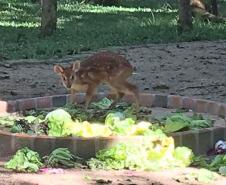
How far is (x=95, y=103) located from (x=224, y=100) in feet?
5.87

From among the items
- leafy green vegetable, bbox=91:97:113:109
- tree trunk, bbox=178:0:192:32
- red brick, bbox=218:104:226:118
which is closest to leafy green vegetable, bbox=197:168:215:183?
red brick, bbox=218:104:226:118

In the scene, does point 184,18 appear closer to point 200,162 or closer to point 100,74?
point 100,74

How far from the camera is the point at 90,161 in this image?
19.4ft

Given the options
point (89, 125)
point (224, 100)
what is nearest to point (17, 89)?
point (224, 100)

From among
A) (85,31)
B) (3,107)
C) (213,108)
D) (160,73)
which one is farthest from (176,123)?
(85,31)

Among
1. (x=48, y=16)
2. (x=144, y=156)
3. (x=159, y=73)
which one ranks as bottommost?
(x=144, y=156)

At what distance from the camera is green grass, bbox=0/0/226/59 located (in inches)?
546

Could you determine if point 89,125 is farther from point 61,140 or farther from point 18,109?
point 18,109

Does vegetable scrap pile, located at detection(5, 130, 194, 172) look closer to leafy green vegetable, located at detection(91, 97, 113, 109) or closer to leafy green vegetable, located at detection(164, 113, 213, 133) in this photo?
leafy green vegetable, located at detection(164, 113, 213, 133)

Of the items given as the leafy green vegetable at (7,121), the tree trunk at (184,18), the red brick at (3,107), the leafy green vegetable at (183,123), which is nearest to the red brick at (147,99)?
the leafy green vegetable at (183,123)

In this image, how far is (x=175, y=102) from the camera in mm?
8523

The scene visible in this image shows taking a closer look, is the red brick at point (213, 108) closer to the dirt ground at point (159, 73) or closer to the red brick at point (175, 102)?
the red brick at point (175, 102)

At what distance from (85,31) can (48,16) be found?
45.9 inches

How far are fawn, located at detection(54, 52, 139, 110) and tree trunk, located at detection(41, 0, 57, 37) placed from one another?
Result: 843 cm
